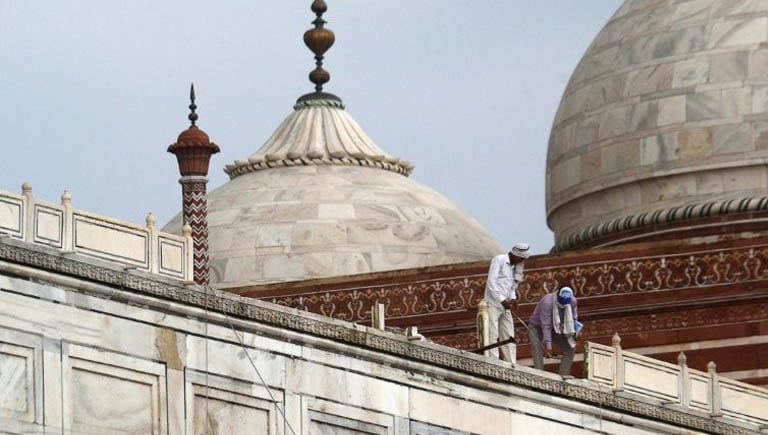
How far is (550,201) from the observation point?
36.4m

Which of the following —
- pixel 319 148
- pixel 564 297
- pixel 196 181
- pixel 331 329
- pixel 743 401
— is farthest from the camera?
pixel 319 148

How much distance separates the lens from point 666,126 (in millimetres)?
35125

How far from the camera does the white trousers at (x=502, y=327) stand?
25.5m

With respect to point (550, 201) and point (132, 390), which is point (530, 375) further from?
point (550, 201)

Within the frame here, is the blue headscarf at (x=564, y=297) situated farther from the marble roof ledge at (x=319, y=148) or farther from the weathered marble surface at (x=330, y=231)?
the marble roof ledge at (x=319, y=148)

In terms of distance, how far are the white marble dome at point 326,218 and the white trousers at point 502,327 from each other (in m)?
10.2

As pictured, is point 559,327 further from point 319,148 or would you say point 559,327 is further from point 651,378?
point 319,148

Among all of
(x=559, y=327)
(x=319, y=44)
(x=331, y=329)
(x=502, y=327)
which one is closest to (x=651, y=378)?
(x=559, y=327)

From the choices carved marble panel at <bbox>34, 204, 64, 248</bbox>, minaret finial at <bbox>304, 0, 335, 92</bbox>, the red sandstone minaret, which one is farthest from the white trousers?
minaret finial at <bbox>304, 0, 335, 92</bbox>

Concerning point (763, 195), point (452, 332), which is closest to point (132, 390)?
point (452, 332)

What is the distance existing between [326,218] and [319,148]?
4.53 ft

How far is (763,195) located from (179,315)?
12.2 metres

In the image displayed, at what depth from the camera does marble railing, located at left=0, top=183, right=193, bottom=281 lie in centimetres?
2247

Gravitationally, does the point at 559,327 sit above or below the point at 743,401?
above
